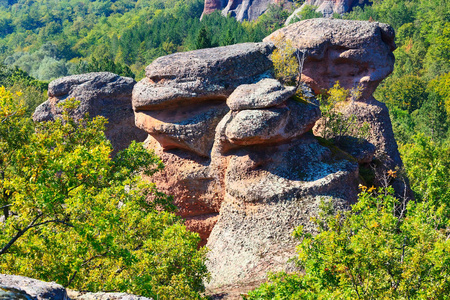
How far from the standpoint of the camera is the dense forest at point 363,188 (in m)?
12.4

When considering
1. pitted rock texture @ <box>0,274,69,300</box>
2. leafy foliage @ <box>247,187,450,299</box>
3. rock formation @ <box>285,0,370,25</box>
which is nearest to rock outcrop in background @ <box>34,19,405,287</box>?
leafy foliage @ <box>247,187,450,299</box>

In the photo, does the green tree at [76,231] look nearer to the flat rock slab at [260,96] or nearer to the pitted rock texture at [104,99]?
the flat rock slab at [260,96]

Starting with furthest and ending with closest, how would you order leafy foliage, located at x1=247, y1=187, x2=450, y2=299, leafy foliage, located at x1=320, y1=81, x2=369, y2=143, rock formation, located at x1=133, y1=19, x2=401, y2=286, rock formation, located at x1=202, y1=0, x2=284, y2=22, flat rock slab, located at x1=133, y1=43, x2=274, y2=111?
rock formation, located at x1=202, y1=0, x2=284, y2=22, leafy foliage, located at x1=320, y1=81, x2=369, y2=143, flat rock slab, located at x1=133, y1=43, x2=274, y2=111, rock formation, located at x1=133, y1=19, x2=401, y2=286, leafy foliage, located at x1=247, y1=187, x2=450, y2=299

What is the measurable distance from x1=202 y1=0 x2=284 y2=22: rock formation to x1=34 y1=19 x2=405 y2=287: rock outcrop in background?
121m

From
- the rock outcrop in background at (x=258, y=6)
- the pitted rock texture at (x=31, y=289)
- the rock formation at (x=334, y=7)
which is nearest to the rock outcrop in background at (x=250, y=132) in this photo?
the pitted rock texture at (x=31, y=289)

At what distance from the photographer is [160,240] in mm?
16172

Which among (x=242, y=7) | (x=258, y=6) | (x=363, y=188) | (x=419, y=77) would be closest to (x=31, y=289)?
(x=363, y=188)

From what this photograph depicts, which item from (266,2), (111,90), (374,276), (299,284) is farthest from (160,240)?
(266,2)

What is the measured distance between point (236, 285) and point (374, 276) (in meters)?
9.10

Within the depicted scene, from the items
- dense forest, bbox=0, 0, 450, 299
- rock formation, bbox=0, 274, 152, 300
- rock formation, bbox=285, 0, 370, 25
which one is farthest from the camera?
rock formation, bbox=285, 0, 370, 25

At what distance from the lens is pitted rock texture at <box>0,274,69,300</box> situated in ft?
28.0

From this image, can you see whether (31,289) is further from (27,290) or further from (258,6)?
(258,6)

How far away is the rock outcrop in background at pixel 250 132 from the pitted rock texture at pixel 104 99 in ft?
0.20

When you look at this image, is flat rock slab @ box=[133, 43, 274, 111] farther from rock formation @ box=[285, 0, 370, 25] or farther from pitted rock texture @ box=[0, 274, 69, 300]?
rock formation @ box=[285, 0, 370, 25]
